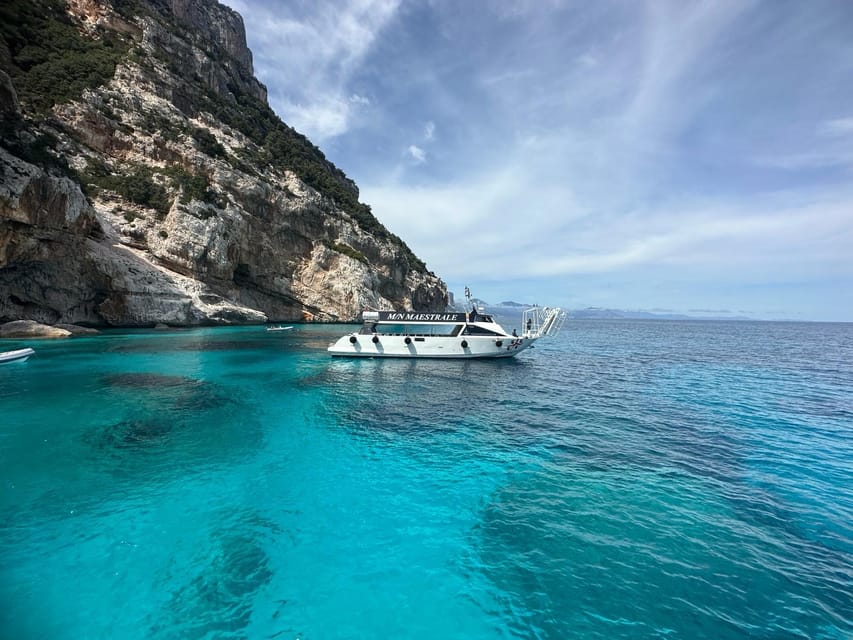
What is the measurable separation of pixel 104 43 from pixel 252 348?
60.1 meters

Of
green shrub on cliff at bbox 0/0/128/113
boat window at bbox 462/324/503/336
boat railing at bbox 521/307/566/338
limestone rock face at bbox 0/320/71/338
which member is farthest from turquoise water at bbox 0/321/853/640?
green shrub on cliff at bbox 0/0/128/113

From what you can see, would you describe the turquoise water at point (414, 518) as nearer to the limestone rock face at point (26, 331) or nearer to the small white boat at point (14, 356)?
the small white boat at point (14, 356)

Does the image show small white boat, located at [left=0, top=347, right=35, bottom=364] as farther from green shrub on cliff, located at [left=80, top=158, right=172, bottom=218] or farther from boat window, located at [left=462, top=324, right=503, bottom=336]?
green shrub on cliff, located at [left=80, top=158, right=172, bottom=218]

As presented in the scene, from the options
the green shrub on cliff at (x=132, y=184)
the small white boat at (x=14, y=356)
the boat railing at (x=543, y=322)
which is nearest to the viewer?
the small white boat at (x=14, y=356)

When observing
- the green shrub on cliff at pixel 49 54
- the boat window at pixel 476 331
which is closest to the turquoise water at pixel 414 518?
the boat window at pixel 476 331

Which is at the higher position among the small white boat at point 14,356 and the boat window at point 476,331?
the boat window at point 476,331

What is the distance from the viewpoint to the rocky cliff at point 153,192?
3575 cm

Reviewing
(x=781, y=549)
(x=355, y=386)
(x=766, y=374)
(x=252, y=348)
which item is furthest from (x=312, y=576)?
(x=766, y=374)

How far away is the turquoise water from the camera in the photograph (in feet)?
19.2

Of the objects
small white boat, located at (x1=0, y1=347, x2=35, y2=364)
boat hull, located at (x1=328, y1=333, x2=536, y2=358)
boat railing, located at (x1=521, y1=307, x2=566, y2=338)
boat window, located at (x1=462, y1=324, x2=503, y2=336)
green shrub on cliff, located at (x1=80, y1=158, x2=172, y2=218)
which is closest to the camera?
small white boat, located at (x1=0, y1=347, x2=35, y2=364)

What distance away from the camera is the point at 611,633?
5.57 meters

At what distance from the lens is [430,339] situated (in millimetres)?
32125

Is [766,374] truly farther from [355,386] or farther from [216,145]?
[216,145]

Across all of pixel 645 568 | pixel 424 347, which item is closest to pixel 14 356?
pixel 424 347
